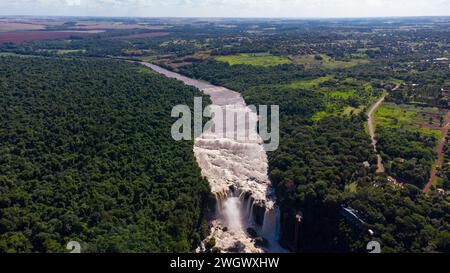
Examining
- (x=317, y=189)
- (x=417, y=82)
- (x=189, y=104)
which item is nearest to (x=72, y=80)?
(x=189, y=104)

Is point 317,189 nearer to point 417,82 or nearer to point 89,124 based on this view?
point 89,124

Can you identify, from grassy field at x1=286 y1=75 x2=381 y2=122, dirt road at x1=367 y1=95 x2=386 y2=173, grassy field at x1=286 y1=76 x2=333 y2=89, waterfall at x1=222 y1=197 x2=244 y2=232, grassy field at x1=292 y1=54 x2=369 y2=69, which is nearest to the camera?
waterfall at x1=222 y1=197 x2=244 y2=232

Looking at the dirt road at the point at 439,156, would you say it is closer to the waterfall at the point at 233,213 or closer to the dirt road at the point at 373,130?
the dirt road at the point at 373,130

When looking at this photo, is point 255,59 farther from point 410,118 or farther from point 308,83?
point 410,118

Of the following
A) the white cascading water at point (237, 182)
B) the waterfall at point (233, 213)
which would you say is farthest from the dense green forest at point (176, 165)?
the waterfall at point (233, 213)

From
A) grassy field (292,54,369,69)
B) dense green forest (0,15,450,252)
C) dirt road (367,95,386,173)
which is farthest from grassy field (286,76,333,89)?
grassy field (292,54,369,69)

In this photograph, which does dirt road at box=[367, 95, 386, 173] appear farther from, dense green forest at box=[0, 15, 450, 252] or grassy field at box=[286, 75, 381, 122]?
grassy field at box=[286, 75, 381, 122]
